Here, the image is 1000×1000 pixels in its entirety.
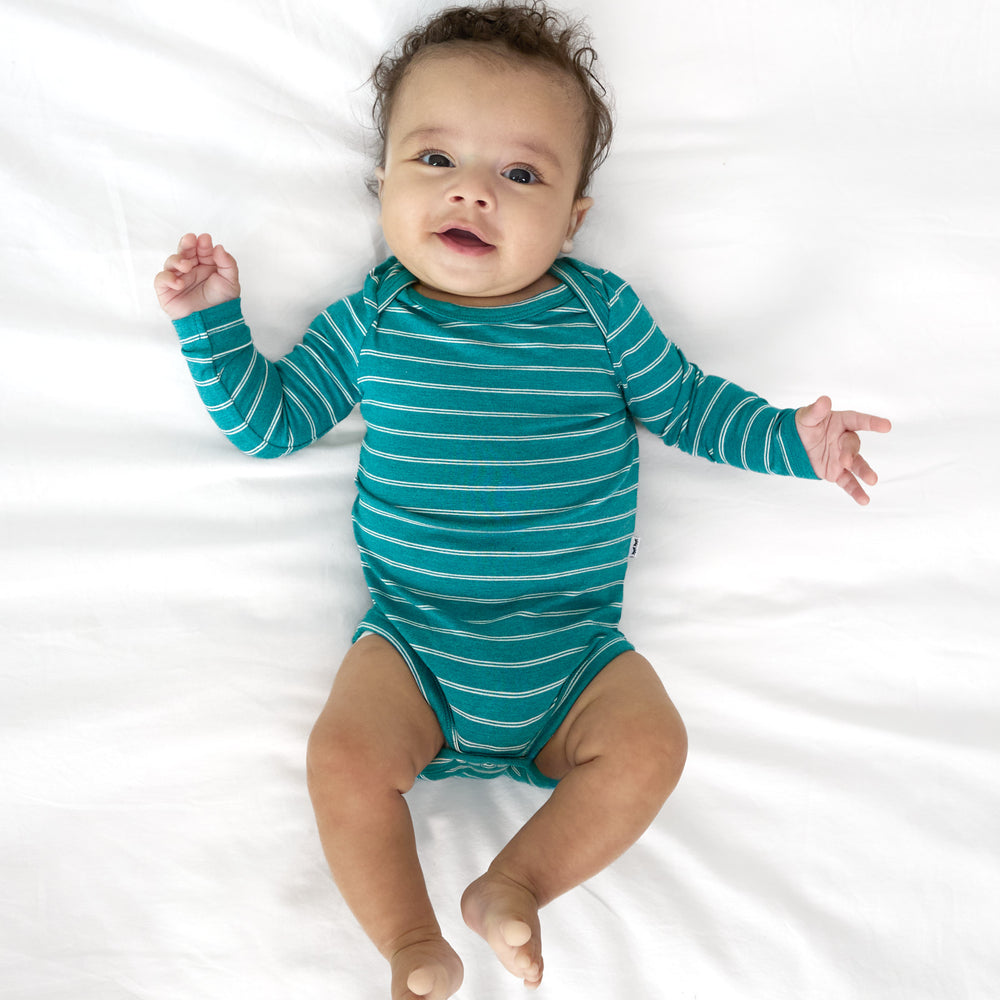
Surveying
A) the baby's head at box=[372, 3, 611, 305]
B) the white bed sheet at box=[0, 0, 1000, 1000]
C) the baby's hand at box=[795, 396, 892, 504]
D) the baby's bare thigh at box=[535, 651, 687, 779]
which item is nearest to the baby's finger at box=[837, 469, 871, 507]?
the baby's hand at box=[795, 396, 892, 504]

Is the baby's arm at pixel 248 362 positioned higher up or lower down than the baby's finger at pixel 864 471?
higher up

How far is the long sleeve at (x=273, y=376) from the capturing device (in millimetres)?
1198

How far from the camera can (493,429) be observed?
1.25 meters

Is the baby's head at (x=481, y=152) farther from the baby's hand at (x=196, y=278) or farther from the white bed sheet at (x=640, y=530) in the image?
the baby's hand at (x=196, y=278)

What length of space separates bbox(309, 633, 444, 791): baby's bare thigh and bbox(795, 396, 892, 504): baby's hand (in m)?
0.59

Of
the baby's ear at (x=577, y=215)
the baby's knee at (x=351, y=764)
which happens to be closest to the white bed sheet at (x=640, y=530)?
the baby's ear at (x=577, y=215)

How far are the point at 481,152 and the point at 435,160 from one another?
6cm

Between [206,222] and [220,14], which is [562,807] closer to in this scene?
[206,222]

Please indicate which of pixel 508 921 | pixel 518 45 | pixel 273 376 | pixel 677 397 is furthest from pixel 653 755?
pixel 518 45

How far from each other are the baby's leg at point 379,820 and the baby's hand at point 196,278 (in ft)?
1.65

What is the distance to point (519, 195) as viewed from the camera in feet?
4.03

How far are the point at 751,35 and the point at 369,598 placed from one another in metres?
0.99

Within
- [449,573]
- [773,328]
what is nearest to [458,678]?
[449,573]

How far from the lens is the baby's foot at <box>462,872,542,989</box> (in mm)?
981
